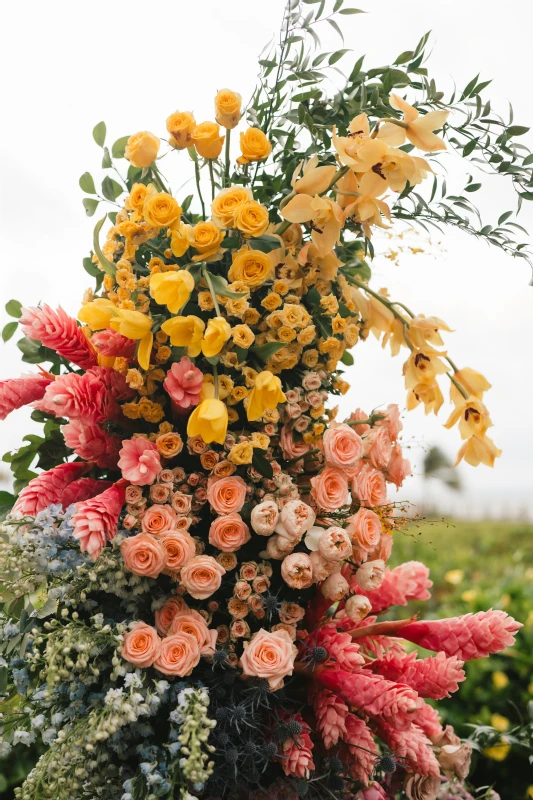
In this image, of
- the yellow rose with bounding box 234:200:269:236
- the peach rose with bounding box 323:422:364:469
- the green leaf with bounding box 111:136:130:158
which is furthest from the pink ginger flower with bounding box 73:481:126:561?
the green leaf with bounding box 111:136:130:158

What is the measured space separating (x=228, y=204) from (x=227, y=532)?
0.52m

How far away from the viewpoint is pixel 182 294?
1.07m

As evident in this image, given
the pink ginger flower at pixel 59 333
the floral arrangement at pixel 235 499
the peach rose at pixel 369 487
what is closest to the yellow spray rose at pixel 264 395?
the floral arrangement at pixel 235 499

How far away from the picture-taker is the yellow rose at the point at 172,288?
1.06 m

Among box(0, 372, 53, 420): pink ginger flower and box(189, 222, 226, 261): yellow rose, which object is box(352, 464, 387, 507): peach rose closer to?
box(189, 222, 226, 261): yellow rose

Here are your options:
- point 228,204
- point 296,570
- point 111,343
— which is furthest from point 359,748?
point 228,204

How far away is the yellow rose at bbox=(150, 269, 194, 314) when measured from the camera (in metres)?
1.06

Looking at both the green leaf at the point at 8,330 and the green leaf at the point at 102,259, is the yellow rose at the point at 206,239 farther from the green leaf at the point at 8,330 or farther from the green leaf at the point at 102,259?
the green leaf at the point at 8,330

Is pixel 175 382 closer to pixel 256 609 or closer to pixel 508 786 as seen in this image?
pixel 256 609

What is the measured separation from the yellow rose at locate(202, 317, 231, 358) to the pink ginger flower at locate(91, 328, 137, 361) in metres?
0.16

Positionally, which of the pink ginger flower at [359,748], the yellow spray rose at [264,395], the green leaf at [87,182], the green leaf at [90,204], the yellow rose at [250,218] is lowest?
the pink ginger flower at [359,748]

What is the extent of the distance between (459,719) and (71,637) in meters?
1.53

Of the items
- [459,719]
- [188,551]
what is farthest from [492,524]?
[188,551]

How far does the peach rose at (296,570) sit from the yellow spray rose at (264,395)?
23 cm
